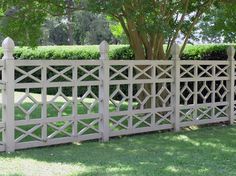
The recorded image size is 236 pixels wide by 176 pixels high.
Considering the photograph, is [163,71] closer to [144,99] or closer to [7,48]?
[144,99]

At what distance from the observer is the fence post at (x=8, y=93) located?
7.69m

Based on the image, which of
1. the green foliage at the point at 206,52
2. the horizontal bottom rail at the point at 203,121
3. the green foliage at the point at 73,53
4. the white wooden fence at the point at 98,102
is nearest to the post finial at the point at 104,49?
the white wooden fence at the point at 98,102

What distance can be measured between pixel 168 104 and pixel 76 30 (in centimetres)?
3997

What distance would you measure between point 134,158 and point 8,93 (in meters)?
2.34

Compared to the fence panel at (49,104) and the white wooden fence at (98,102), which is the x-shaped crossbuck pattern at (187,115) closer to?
the white wooden fence at (98,102)

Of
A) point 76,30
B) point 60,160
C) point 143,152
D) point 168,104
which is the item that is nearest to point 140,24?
point 168,104

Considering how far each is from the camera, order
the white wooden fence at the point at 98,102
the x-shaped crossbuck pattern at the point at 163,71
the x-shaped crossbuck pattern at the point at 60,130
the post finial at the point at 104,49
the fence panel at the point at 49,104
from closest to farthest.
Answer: the white wooden fence at the point at 98,102 → the fence panel at the point at 49,104 → the x-shaped crossbuck pattern at the point at 60,130 → the post finial at the point at 104,49 → the x-shaped crossbuck pattern at the point at 163,71

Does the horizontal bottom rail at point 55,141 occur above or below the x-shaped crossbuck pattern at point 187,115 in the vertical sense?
below

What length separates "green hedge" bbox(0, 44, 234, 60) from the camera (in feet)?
51.0

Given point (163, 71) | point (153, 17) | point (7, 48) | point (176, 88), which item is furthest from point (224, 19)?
point (7, 48)

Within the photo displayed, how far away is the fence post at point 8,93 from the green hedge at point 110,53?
30.3ft

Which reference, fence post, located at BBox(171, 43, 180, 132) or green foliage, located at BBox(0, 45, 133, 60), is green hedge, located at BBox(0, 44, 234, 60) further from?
fence post, located at BBox(171, 43, 180, 132)

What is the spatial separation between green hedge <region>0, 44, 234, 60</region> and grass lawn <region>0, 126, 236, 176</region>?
6.34 metres

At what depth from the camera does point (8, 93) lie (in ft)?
25.2
